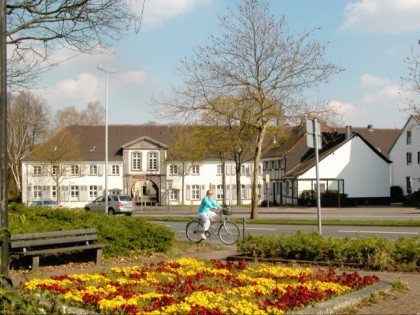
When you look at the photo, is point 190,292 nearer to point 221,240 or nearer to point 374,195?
point 221,240

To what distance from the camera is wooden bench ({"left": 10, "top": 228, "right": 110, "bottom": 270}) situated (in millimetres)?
11875

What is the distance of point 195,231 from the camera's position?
18719 mm

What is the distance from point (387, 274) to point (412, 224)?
14.6 meters

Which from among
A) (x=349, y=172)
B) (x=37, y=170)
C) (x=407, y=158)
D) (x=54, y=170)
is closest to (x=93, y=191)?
(x=37, y=170)

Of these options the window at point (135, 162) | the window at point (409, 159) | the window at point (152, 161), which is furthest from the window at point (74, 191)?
the window at point (409, 159)

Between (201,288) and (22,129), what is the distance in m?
63.7

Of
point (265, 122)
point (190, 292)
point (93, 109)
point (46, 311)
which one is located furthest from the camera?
point (93, 109)

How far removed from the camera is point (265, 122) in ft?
92.9

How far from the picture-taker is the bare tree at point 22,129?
6712 cm

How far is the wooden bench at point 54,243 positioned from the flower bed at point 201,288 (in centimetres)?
224

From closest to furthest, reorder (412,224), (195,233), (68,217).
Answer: (68,217) < (195,233) < (412,224)

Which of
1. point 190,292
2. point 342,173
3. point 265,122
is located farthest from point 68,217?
point 342,173

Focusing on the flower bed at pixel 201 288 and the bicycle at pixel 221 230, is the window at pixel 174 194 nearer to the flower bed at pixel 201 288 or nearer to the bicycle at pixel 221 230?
the bicycle at pixel 221 230

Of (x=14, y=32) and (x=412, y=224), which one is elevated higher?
(x=14, y=32)
